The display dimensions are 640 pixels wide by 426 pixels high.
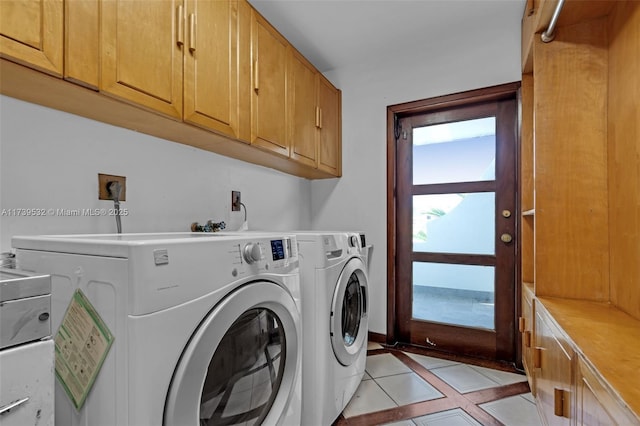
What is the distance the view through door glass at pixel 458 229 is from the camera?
2145mm

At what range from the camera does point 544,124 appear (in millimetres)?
1380

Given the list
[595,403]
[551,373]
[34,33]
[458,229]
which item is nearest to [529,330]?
[551,373]

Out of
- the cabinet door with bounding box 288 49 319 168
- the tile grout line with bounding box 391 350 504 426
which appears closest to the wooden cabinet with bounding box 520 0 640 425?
the tile grout line with bounding box 391 350 504 426

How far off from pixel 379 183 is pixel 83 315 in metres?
2.12

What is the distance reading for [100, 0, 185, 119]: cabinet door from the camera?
1023mm

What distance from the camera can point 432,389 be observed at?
5.86ft

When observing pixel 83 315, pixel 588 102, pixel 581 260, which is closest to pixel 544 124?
pixel 588 102

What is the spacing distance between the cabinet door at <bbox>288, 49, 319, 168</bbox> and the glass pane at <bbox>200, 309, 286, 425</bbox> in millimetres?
1247

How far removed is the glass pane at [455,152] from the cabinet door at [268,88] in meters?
1.14

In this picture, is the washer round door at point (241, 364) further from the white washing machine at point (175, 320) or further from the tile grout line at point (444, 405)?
the tile grout line at point (444, 405)

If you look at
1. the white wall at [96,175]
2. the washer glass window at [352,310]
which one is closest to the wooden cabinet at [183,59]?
the white wall at [96,175]

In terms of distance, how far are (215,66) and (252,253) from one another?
99 centimetres

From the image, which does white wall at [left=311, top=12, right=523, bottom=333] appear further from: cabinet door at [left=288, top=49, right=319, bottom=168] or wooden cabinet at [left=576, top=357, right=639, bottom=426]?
wooden cabinet at [left=576, top=357, right=639, bottom=426]

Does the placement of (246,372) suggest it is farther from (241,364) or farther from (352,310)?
(352,310)
